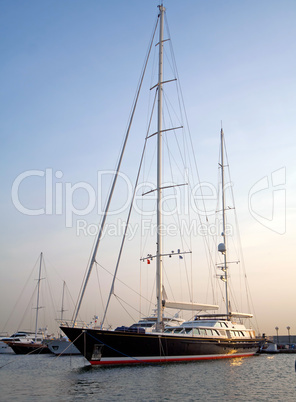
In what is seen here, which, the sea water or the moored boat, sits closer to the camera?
the sea water

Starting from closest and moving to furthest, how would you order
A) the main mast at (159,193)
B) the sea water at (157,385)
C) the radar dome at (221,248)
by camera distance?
the sea water at (157,385)
the main mast at (159,193)
the radar dome at (221,248)

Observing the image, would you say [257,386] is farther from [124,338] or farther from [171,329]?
[171,329]

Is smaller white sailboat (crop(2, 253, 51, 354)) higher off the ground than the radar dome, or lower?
lower

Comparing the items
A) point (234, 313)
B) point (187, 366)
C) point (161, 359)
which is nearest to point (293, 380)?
point (187, 366)

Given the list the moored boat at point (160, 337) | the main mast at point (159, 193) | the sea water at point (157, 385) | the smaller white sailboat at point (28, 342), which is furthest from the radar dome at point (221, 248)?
the smaller white sailboat at point (28, 342)

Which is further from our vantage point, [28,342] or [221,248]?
[28,342]

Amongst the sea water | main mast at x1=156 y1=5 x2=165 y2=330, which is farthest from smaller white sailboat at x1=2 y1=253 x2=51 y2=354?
the sea water

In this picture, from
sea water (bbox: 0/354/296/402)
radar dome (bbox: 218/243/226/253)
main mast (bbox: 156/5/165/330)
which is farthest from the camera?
radar dome (bbox: 218/243/226/253)

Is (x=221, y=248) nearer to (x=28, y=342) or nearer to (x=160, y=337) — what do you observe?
(x=160, y=337)

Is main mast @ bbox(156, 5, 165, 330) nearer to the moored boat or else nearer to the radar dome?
the moored boat

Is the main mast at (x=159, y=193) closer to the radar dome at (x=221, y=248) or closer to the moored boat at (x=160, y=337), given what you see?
the moored boat at (x=160, y=337)

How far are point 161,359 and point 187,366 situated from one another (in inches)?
74.9

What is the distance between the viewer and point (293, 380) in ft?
80.1

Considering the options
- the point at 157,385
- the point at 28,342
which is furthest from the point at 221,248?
the point at 28,342
